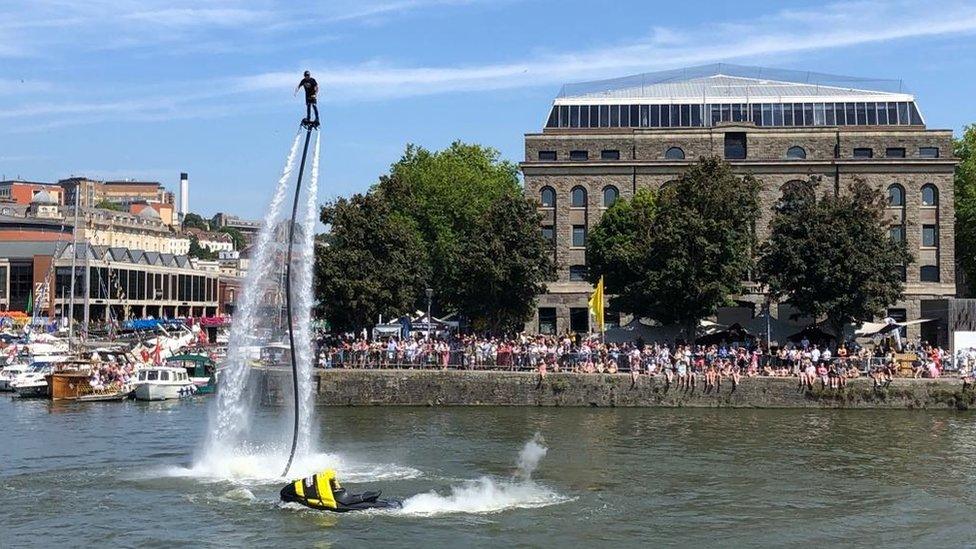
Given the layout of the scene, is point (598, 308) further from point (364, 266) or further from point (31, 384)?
point (31, 384)

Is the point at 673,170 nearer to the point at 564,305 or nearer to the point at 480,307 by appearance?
the point at 564,305

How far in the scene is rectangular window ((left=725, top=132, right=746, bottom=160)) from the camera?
84.8m

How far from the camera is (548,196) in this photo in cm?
8569

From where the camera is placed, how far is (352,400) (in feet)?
185

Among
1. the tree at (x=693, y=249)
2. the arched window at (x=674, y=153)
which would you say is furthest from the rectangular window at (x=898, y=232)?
the tree at (x=693, y=249)

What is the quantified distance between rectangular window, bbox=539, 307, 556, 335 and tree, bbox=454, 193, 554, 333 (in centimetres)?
1258

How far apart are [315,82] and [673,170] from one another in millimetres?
59598

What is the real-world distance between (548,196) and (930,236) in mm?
26875

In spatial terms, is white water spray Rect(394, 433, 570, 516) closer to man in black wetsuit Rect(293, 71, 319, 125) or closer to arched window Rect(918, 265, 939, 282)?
man in black wetsuit Rect(293, 71, 319, 125)

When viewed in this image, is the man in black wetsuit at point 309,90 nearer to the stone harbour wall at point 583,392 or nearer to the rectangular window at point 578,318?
the stone harbour wall at point 583,392

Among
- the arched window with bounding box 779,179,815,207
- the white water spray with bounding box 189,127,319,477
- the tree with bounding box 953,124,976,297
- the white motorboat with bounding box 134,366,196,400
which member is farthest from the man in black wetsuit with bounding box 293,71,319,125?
the tree with bounding box 953,124,976,297

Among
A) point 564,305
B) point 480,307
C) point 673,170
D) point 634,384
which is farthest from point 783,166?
point 634,384

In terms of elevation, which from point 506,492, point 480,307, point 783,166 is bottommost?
point 506,492

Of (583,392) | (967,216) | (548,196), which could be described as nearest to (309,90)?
(583,392)
